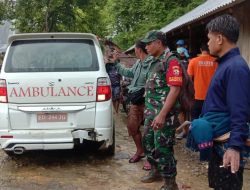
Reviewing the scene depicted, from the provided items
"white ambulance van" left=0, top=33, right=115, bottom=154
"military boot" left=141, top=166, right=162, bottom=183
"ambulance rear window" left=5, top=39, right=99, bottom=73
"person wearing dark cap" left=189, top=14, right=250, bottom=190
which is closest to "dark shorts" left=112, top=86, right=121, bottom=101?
"ambulance rear window" left=5, top=39, right=99, bottom=73

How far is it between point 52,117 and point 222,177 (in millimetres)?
3153

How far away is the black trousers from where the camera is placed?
280cm

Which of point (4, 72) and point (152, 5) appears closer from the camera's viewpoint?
point (4, 72)

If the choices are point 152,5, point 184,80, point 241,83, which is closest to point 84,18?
point 152,5

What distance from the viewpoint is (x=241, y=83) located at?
2613 millimetres

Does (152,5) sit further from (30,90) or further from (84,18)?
(30,90)

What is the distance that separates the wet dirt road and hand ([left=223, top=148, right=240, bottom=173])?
2.52 meters

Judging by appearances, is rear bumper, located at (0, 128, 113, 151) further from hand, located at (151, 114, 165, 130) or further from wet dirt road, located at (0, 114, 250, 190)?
hand, located at (151, 114, 165, 130)

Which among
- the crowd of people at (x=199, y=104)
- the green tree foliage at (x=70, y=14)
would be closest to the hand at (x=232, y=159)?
the crowd of people at (x=199, y=104)

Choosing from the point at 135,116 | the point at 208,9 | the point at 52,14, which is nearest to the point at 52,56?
the point at 135,116

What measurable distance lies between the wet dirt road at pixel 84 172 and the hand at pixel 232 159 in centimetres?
252

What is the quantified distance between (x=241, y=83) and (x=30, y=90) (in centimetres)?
344

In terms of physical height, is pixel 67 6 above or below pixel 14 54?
above

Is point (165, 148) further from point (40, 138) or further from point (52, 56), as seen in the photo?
point (52, 56)
